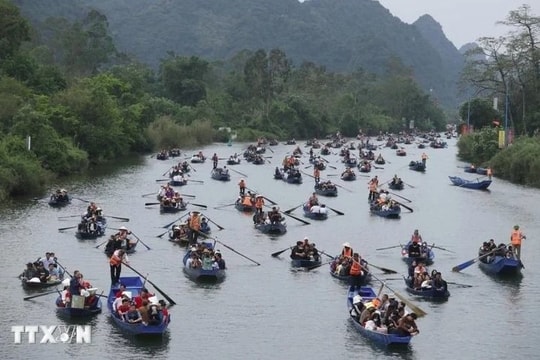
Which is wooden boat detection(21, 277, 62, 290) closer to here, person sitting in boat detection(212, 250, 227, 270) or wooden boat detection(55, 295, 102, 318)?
wooden boat detection(55, 295, 102, 318)

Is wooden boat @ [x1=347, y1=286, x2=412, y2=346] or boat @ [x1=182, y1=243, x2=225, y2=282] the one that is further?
boat @ [x1=182, y1=243, x2=225, y2=282]

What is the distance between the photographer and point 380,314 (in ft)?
97.6

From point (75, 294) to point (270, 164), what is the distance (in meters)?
66.4

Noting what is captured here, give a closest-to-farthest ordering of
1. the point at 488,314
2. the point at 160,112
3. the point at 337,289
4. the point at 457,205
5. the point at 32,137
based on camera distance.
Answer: the point at 488,314, the point at 337,289, the point at 457,205, the point at 32,137, the point at 160,112

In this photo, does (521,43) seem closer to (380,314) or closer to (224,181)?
(224,181)

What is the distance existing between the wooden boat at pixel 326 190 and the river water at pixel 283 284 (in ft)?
3.76

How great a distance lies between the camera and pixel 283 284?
37.8 meters

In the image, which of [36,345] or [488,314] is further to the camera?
[488,314]

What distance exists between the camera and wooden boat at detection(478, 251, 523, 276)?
3950cm

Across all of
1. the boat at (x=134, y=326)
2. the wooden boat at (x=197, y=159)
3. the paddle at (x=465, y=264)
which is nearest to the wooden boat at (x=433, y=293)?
the paddle at (x=465, y=264)

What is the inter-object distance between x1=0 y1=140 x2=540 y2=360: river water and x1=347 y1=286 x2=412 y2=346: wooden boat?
330 mm

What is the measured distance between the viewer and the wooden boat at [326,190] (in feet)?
223

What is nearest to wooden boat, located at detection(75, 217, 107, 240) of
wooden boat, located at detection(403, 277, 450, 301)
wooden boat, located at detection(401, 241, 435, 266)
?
wooden boat, located at detection(401, 241, 435, 266)

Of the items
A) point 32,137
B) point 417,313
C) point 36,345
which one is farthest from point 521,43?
point 36,345
